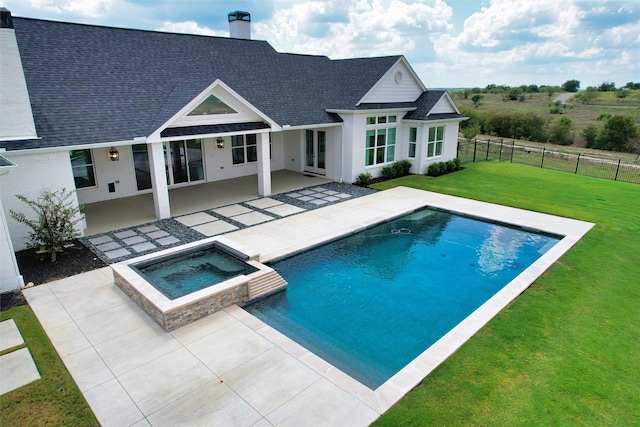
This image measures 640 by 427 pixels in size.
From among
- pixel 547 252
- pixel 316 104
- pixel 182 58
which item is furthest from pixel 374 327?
pixel 182 58

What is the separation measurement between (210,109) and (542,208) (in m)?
13.4

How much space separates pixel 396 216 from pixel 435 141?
9.04 meters

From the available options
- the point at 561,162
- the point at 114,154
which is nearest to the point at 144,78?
the point at 114,154

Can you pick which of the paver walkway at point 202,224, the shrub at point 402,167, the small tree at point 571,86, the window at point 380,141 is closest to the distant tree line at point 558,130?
the shrub at point 402,167

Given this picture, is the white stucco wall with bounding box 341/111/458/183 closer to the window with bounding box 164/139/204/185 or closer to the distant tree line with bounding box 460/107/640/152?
the window with bounding box 164/139/204/185

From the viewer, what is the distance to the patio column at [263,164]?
16.3 metres

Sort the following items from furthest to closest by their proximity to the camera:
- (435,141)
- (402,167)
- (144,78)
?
Answer: (435,141), (402,167), (144,78)

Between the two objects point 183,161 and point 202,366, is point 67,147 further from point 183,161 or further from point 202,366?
point 202,366

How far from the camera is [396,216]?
1509 centimetres

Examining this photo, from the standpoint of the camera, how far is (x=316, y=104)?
1975cm

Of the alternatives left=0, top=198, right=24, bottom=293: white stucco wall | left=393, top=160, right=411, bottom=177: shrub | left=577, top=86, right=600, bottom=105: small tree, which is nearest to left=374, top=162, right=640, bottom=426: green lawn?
left=0, top=198, right=24, bottom=293: white stucco wall

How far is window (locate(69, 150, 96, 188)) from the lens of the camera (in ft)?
48.6

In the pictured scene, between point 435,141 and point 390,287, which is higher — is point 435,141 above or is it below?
above

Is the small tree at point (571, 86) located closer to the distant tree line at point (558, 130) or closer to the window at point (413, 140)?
the distant tree line at point (558, 130)
